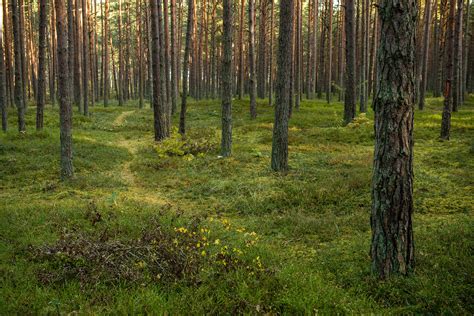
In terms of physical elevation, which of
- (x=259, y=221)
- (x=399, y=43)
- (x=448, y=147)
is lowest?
(x=259, y=221)

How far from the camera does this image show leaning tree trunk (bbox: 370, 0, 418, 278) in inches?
186

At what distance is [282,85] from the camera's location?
11.3 m

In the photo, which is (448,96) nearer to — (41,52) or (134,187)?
(134,187)

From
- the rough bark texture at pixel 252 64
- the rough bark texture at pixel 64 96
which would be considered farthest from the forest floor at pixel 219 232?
the rough bark texture at pixel 252 64

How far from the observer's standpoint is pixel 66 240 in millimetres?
6172

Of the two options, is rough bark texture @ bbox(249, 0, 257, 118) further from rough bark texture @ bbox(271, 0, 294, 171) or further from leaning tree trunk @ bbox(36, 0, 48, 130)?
leaning tree trunk @ bbox(36, 0, 48, 130)

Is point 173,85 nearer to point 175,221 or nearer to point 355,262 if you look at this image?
point 175,221

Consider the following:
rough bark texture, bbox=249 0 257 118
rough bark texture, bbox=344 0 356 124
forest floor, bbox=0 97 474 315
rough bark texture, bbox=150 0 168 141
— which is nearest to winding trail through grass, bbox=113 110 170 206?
forest floor, bbox=0 97 474 315

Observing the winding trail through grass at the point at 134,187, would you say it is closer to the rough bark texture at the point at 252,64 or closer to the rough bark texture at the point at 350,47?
the rough bark texture at the point at 252,64

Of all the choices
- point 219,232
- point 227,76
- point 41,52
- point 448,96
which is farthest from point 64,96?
point 448,96

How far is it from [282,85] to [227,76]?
3358 mm

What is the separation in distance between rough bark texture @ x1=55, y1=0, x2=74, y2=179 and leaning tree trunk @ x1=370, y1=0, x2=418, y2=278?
31.3ft

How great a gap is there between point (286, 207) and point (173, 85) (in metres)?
21.3

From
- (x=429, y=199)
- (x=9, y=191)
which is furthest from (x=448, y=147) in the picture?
(x=9, y=191)
